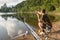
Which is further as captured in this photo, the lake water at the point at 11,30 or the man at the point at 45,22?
the lake water at the point at 11,30

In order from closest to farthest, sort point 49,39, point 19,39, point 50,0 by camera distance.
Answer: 1. point 49,39
2. point 19,39
3. point 50,0

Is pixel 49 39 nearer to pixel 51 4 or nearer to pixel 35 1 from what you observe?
pixel 51 4

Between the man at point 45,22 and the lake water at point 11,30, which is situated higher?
the man at point 45,22

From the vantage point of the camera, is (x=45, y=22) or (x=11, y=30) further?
(x=11, y=30)

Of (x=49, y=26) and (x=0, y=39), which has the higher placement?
(x=49, y=26)

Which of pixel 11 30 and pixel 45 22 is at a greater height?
pixel 45 22

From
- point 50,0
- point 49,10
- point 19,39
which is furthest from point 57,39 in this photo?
point 50,0

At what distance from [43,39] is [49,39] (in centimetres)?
40

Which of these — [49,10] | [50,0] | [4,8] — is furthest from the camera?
[4,8]

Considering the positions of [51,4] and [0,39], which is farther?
[51,4]

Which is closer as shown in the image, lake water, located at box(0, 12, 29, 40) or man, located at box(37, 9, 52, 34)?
man, located at box(37, 9, 52, 34)

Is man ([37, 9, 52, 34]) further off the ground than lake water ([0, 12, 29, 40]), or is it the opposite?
man ([37, 9, 52, 34])

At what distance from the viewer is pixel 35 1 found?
10881cm

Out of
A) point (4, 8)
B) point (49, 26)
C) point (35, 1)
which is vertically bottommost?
point (4, 8)
